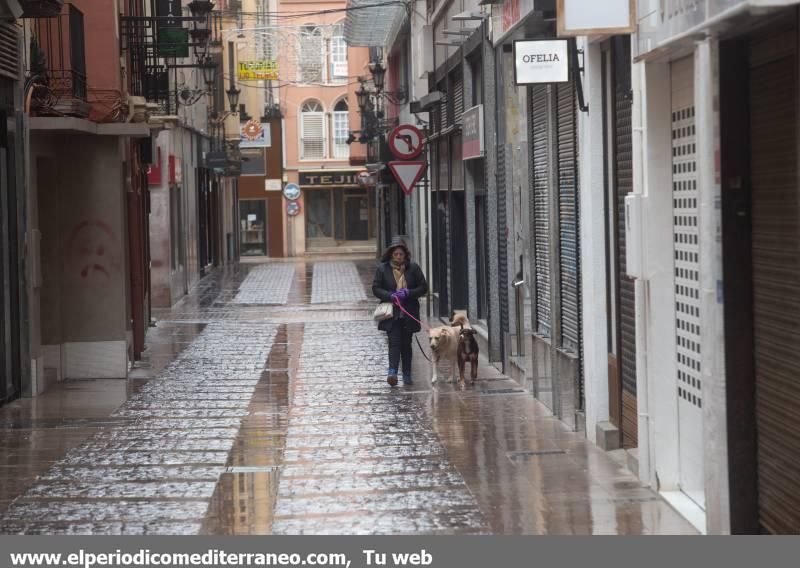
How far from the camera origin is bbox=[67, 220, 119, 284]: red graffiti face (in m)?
17.8

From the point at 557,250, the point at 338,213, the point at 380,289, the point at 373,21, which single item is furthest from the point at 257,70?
the point at 557,250

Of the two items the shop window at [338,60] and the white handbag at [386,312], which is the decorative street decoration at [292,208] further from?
the white handbag at [386,312]

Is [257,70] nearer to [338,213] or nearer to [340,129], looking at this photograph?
[340,129]

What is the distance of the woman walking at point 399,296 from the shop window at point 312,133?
47.8 metres

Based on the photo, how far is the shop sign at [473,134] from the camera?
18500mm

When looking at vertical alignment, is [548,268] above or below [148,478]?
above

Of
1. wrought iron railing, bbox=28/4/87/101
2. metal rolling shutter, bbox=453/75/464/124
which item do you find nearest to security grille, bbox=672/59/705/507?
wrought iron railing, bbox=28/4/87/101

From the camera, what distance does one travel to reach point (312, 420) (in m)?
13.6

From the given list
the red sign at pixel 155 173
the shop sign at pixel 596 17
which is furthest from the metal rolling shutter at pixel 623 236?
the red sign at pixel 155 173

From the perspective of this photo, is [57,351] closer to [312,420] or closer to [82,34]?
[82,34]

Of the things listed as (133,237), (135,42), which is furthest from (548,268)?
(135,42)

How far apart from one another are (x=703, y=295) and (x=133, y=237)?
12.9m

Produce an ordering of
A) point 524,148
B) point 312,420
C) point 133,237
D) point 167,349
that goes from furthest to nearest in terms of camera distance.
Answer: point 167,349, point 133,237, point 524,148, point 312,420

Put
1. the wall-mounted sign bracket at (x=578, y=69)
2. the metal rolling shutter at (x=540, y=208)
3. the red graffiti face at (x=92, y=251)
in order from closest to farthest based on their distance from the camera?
the wall-mounted sign bracket at (x=578, y=69) < the metal rolling shutter at (x=540, y=208) < the red graffiti face at (x=92, y=251)
